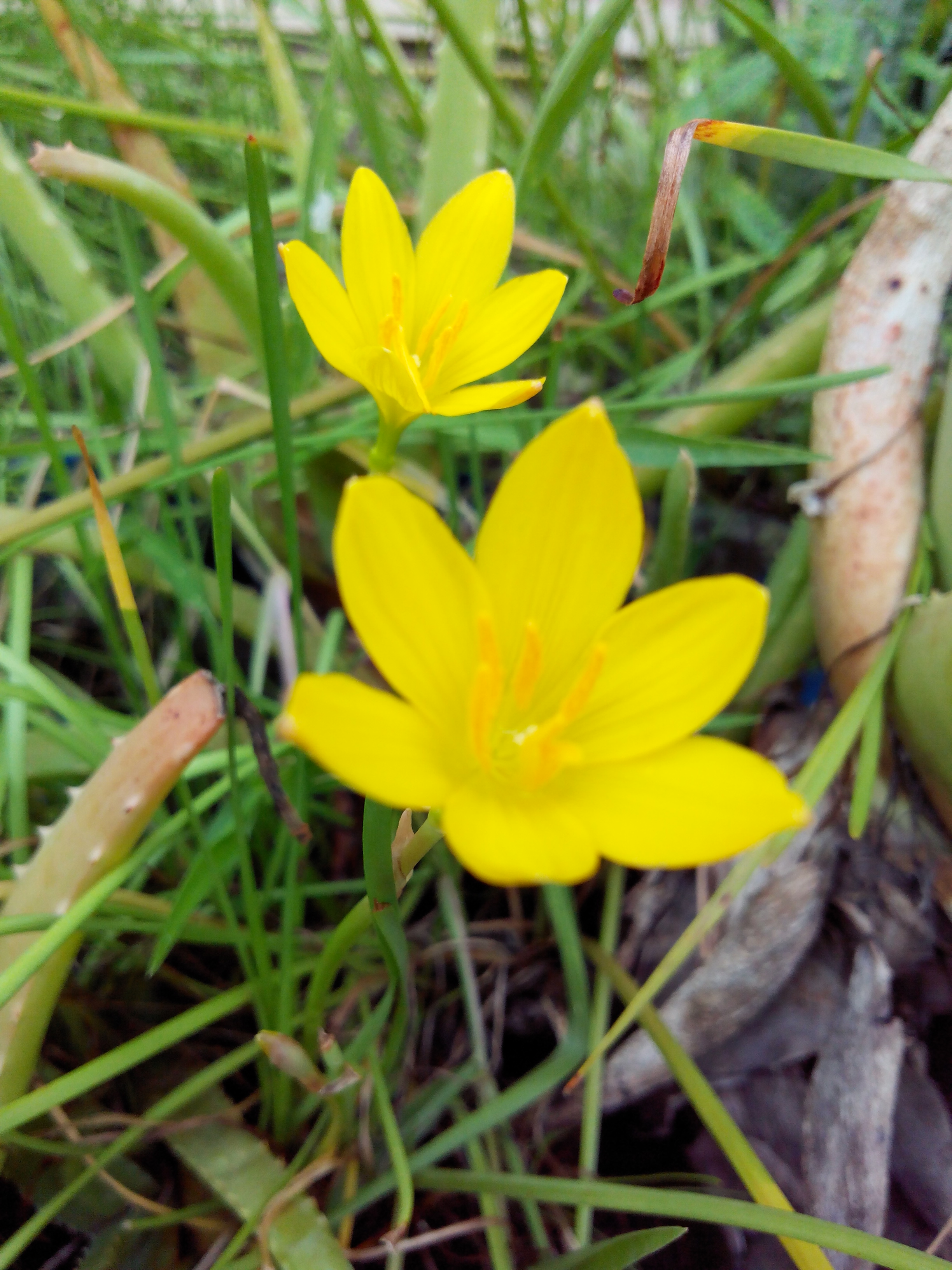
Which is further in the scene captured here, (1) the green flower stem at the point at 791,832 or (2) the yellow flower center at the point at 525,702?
(1) the green flower stem at the point at 791,832

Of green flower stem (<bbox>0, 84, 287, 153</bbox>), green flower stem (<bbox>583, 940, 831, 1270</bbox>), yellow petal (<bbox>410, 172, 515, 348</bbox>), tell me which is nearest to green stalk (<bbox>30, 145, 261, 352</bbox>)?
green flower stem (<bbox>0, 84, 287, 153</bbox>)

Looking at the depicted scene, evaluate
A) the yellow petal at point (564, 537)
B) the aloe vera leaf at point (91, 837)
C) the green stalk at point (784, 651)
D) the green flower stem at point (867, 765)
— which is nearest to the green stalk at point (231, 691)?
the aloe vera leaf at point (91, 837)

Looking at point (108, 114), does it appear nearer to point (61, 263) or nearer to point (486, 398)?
point (61, 263)

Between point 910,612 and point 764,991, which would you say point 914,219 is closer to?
point 910,612

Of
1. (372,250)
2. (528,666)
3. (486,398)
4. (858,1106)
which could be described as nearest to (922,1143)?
(858,1106)

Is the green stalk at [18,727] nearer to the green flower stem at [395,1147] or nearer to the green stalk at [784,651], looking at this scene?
the green flower stem at [395,1147]

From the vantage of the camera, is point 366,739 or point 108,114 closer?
point 366,739
